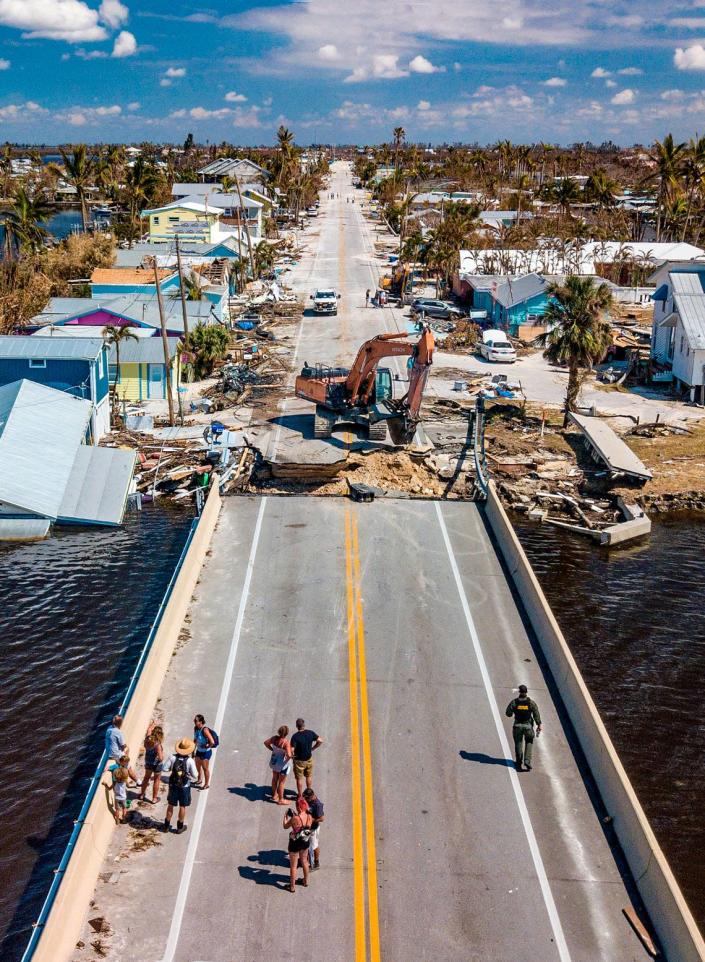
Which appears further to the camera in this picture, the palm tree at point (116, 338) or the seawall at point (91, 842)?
the palm tree at point (116, 338)

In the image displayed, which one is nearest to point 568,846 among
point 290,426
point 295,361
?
point 290,426

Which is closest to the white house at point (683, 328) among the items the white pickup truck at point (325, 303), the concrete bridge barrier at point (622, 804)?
the white pickup truck at point (325, 303)

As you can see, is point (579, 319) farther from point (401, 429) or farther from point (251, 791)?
point (251, 791)

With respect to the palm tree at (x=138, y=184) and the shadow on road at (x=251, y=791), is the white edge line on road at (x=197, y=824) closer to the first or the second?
the shadow on road at (x=251, y=791)

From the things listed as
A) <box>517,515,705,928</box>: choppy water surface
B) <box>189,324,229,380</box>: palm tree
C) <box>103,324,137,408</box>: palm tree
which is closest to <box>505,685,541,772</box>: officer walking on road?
<box>517,515,705,928</box>: choppy water surface

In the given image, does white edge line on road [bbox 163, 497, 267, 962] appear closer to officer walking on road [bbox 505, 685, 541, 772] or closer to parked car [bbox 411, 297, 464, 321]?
officer walking on road [bbox 505, 685, 541, 772]

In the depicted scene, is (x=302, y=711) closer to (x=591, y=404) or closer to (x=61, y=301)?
(x=591, y=404)
